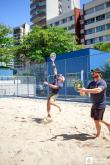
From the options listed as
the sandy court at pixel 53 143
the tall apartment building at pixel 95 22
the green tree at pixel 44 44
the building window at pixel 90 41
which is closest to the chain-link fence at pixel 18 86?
the sandy court at pixel 53 143

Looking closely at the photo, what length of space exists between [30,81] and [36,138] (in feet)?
63.9

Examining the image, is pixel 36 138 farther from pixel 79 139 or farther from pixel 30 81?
pixel 30 81

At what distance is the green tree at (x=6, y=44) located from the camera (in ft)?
163

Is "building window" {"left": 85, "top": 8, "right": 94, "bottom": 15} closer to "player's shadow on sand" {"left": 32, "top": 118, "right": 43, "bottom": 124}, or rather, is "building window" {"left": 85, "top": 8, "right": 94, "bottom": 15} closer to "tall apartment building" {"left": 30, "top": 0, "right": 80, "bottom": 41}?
"tall apartment building" {"left": 30, "top": 0, "right": 80, "bottom": 41}

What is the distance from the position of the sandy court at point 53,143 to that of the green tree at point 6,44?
3895 centimetres

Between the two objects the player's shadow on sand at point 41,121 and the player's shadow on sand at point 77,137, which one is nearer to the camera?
the player's shadow on sand at point 77,137

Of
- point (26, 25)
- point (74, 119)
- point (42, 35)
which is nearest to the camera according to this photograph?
point (74, 119)

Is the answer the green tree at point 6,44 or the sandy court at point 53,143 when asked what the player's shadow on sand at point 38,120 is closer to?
the sandy court at point 53,143

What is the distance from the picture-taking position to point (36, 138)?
8727mm

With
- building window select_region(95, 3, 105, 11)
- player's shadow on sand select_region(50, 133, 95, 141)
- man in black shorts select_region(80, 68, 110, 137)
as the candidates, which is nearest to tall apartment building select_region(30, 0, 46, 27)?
building window select_region(95, 3, 105, 11)

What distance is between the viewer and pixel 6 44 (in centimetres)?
5106

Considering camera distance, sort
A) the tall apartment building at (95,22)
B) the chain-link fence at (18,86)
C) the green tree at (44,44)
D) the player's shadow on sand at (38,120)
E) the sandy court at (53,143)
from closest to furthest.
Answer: the sandy court at (53,143), the player's shadow on sand at (38,120), the chain-link fence at (18,86), the green tree at (44,44), the tall apartment building at (95,22)

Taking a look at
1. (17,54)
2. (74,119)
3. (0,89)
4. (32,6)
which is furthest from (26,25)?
(74,119)

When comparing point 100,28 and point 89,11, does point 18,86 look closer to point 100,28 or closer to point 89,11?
point 100,28
